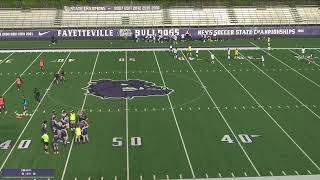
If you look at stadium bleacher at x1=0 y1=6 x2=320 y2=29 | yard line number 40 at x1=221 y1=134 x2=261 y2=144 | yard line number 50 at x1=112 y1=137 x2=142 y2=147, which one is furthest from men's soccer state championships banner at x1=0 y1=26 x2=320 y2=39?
yard line number 40 at x1=221 y1=134 x2=261 y2=144

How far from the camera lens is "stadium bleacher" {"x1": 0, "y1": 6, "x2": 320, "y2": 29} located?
50.3m

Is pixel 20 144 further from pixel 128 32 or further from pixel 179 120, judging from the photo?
pixel 128 32

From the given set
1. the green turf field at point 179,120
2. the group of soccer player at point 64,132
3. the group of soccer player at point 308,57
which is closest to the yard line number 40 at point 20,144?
the green turf field at point 179,120

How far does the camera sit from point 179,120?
71.1 ft

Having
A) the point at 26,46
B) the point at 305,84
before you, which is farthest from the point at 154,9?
the point at 305,84

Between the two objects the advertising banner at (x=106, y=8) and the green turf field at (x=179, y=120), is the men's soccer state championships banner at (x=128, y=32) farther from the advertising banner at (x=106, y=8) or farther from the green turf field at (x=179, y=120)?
the green turf field at (x=179, y=120)

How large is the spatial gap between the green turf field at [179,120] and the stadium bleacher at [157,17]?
16.0 meters

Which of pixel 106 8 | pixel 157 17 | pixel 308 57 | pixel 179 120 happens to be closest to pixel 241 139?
pixel 179 120

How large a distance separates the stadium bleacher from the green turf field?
1600cm

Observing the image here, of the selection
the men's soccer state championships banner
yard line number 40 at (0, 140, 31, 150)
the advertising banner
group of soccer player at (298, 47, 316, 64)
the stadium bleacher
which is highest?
the advertising banner

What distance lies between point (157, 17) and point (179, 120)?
31.1 metres

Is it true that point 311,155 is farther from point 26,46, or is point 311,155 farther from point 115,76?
point 26,46

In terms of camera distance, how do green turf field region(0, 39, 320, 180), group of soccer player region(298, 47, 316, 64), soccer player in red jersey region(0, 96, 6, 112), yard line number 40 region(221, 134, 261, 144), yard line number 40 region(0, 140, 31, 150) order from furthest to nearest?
group of soccer player region(298, 47, 316, 64)
soccer player in red jersey region(0, 96, 6, 112)
yard line number 40 region(221, 134, 261, 144)
yard line number 40 region(0, 140, 31, 150)
green turf field region(0, 39, 320, 180)

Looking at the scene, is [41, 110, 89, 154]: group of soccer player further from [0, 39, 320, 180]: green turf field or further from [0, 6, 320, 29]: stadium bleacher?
[0, 6, 320, 29]: stadium bleacher
